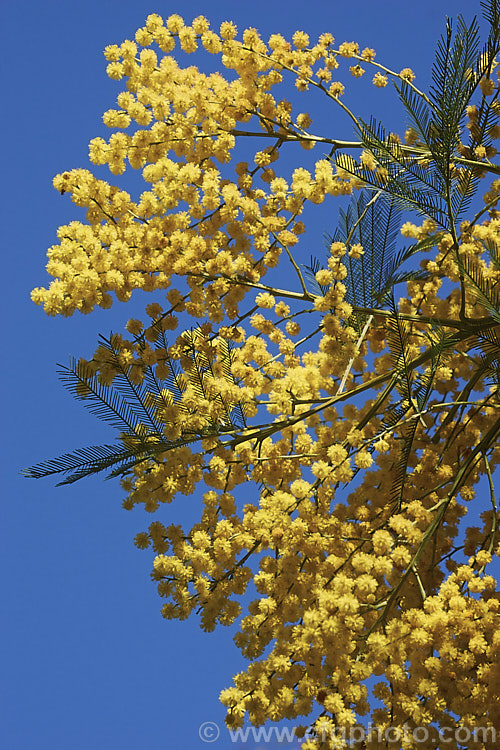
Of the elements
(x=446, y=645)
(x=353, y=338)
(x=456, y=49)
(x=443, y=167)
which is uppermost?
(x=456, y=49)

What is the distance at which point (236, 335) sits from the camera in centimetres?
469

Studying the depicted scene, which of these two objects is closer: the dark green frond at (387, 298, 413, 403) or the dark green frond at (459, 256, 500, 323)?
the dark green frond at (459, 256, 500, 323)

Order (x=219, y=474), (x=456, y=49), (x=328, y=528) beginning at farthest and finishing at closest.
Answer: (x=219, y=474) → (x=328, y=528) → (x=456, y=49)

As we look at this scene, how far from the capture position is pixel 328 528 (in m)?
4.45

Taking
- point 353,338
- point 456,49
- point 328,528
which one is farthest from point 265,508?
point 456,49

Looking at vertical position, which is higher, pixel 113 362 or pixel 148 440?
pixel 113 362

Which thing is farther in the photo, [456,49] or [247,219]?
[247,219]

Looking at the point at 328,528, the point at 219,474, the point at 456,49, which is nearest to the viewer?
the point at 456,49

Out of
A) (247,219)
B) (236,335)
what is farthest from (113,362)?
(247,219)

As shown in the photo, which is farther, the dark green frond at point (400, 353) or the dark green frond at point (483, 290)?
the dark green frond at point (400, 353)

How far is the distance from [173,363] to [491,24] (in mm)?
2285

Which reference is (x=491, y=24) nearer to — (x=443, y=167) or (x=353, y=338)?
(x=443, y=167)

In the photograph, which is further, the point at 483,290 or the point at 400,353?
the point at 400,353

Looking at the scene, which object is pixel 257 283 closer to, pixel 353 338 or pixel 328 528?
pixel 353 338
